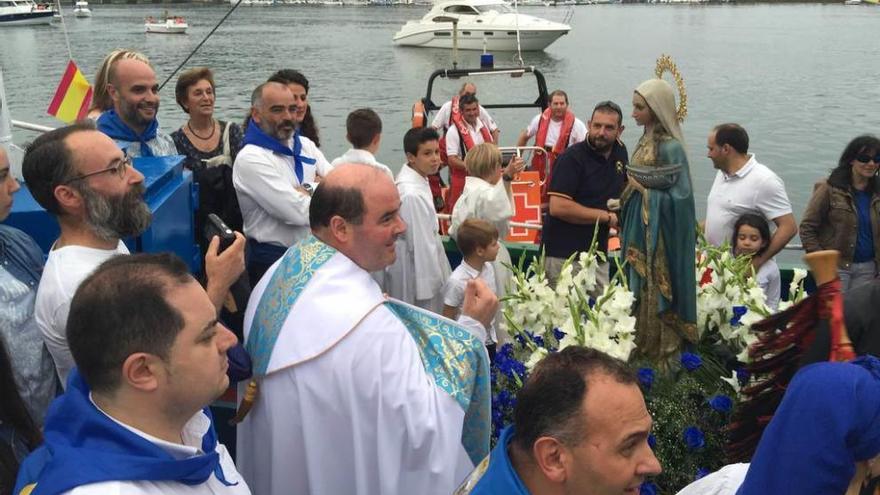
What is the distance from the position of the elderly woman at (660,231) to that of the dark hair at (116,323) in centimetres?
235

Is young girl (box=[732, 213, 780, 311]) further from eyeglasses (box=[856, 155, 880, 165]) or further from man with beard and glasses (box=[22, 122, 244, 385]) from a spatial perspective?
man with beard and glasses (box=[22, 122, 244, 385])

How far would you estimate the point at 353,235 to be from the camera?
→ 2.83 metres

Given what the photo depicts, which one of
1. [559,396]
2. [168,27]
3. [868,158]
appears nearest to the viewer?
[559,396]

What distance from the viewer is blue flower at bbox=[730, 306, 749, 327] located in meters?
3.87

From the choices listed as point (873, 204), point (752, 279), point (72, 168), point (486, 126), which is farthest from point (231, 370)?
point (486, 126)

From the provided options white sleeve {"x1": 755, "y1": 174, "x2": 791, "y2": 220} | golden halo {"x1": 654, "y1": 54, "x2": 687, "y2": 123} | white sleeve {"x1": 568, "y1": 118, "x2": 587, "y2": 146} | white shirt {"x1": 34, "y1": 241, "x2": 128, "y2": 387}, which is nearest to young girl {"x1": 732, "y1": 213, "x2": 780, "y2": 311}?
white sleeve {"x1": 755, "y1": 174, "x2": 791, "y2": 220}

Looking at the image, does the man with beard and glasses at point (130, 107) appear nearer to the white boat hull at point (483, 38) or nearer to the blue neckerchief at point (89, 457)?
the blue neckerchief at point (89, 457)

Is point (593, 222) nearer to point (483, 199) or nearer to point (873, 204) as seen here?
point (483, 199)

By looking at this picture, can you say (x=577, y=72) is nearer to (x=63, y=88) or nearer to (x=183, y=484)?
(x=63, y=88)

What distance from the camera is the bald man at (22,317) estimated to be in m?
2.70

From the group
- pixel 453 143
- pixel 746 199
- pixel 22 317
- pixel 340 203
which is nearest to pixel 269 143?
pixel 340 203

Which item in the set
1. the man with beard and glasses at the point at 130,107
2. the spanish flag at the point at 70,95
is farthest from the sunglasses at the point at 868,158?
the spanish flag at the point at 70,95

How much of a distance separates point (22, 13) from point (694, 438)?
195 feet

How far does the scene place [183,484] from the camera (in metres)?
1.89
